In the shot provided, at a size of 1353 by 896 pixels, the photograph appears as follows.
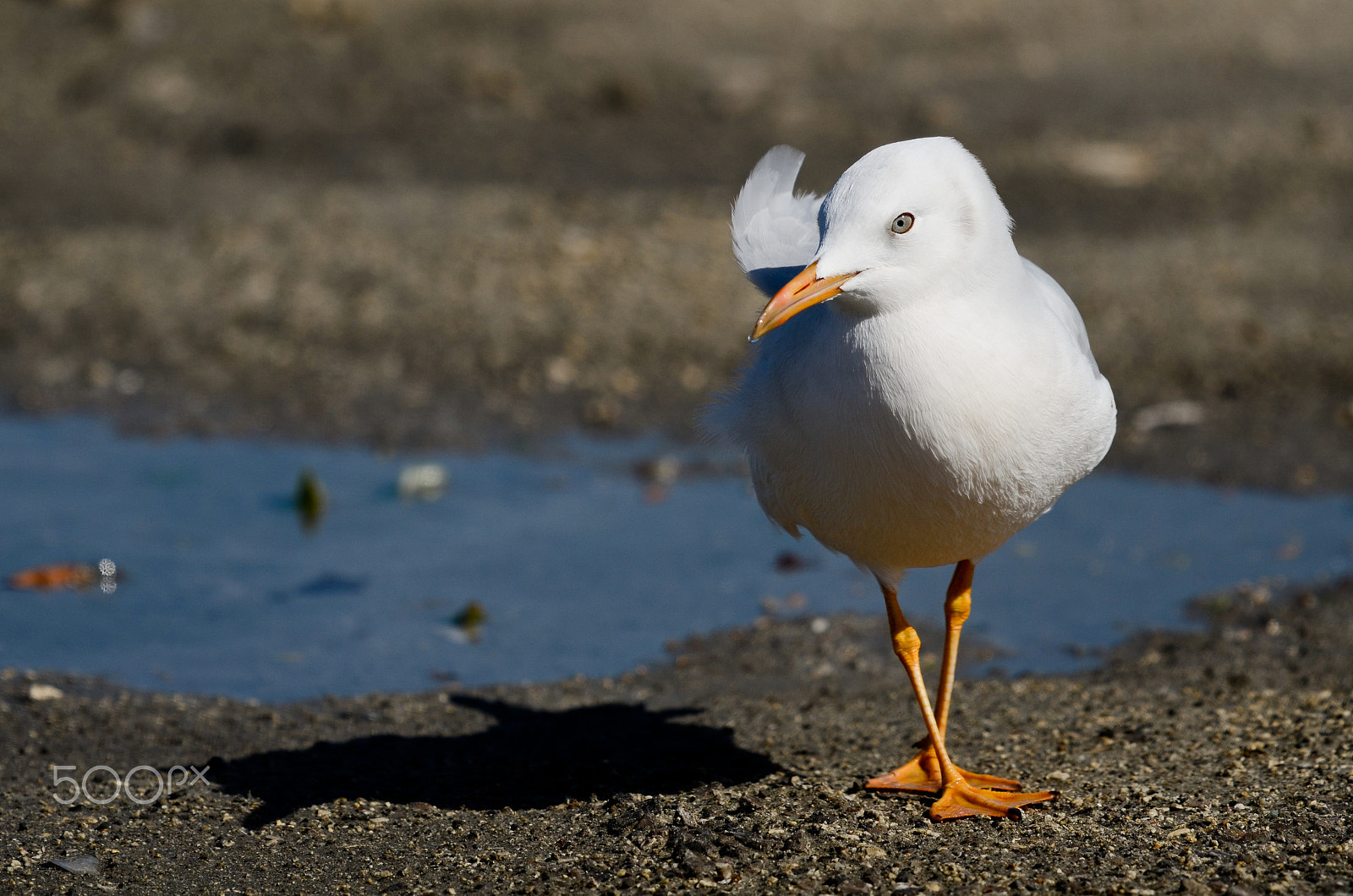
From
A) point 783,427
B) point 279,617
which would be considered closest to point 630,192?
point 279,617

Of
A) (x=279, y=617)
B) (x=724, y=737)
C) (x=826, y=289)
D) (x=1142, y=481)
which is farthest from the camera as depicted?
(x=1142, y=481)

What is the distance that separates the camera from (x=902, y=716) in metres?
5.38

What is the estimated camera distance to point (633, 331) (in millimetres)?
9133

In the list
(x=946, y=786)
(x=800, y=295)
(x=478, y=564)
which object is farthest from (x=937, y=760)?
(x=478, y=564)

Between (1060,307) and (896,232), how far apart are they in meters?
1.21

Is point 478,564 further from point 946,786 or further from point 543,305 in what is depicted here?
point 946,786

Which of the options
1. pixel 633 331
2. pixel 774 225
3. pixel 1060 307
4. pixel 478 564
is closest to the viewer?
pixel 1060 307

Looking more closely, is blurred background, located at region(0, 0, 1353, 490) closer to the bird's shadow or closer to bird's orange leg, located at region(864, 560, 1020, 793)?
the bird's shadow

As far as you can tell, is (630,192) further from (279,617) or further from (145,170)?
(279,617)

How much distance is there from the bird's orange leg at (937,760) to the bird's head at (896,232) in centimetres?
140

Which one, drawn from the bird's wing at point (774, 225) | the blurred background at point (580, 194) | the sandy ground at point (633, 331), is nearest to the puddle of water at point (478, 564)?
the sandy ground at point (633, 331)

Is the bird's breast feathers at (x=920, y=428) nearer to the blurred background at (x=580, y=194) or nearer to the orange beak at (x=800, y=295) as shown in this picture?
the orange beak at (x=800, y=295)

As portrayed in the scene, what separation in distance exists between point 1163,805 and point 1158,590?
2509 millimetres

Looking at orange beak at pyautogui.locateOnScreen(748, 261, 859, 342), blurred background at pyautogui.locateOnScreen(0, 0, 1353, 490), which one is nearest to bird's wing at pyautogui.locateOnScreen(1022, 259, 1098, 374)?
orange beak at pyautogui.locateOnScreen(748, 261, 859, 342)
